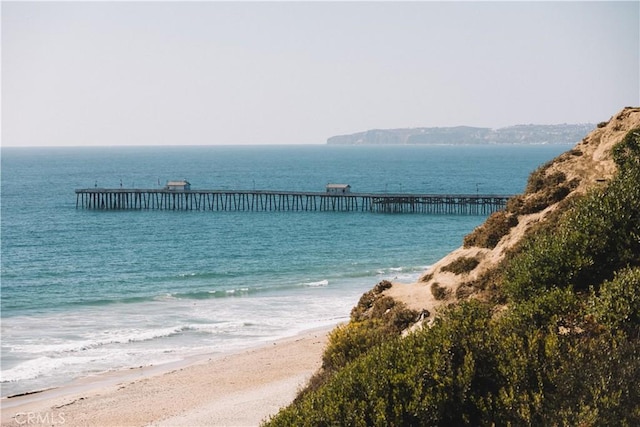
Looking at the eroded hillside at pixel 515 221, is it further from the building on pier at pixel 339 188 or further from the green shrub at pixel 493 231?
the building on pier at pixel 339 188

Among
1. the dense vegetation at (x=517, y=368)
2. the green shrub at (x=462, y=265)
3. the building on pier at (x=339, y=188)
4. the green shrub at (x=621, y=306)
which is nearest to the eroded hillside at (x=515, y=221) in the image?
the green shrub at (x=462, y=265)

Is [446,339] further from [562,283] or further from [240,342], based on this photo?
[240,342]

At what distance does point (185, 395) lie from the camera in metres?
28.4

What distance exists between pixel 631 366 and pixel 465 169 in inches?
7019

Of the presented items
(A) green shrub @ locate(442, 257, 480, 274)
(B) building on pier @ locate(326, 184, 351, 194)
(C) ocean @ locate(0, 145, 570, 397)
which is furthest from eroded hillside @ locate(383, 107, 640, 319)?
(B) building on pier @ locate(326, 184, 351, 194)

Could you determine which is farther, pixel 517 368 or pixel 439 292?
pixel 439 292

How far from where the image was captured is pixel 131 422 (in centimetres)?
2559

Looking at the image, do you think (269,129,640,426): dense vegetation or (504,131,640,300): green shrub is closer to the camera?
(269,129,640,426): dense vegetation

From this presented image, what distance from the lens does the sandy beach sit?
2545cm

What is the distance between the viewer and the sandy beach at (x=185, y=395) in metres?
25.5

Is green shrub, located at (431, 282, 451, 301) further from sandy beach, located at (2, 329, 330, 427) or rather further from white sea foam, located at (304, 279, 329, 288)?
white sea foam, located at (304, 279, 329, 288)

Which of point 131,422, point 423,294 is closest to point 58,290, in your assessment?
point 131,422

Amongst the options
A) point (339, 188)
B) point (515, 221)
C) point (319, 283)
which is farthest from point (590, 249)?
point (339, 188)

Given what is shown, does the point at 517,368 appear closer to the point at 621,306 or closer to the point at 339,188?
the point at 621,306
